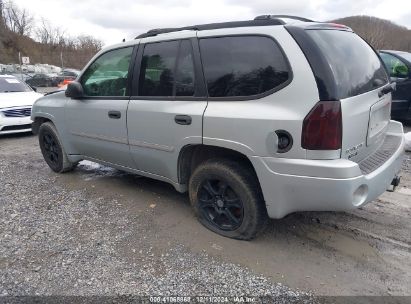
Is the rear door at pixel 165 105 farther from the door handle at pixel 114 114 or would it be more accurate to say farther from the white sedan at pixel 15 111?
the white sedan at pixel 15 111

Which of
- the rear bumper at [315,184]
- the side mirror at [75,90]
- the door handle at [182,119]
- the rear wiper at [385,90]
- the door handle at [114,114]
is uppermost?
the rear wiper at [385,90]

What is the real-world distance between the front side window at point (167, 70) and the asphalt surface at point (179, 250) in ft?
4.27

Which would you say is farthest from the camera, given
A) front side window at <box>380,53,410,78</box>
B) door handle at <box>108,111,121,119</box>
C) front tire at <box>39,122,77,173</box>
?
front side window at <box>380,53,410,78</box>

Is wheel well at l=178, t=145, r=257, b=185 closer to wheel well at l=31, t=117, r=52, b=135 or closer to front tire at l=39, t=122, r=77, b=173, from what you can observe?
front tire at l=39, t=122, r=77, b=173

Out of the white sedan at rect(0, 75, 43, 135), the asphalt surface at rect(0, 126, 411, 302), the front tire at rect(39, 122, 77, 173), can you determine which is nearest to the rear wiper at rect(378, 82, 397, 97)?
the asphalt surface at rect(0, 126, 411, 302)

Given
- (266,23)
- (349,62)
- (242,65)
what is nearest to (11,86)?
(242,65)

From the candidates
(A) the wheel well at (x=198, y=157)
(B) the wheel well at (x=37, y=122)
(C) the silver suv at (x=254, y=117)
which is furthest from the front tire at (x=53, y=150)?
(A) the wheel well at (x=198, y=157)

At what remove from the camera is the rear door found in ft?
10.8

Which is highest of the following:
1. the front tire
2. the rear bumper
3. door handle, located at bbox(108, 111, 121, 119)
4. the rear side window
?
the rear side window

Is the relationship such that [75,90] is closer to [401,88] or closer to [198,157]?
[198,157]

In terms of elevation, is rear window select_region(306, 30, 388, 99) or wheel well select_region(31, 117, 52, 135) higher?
rear window select_region(306, 30, 388, 99)

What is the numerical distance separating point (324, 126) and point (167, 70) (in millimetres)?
1651

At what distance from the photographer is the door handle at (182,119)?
10.7 ft

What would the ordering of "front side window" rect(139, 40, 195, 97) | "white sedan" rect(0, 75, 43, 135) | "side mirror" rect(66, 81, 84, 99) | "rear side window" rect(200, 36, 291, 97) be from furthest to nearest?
1. "white sedan" rect(0, 75, 43, 135)
2. "side mirror" rect(66, 81, 84, 99)
3. "front side window" rect(139, 40, 195, 97)
4. "rear side window" rect(200, 36, 291, 97)
